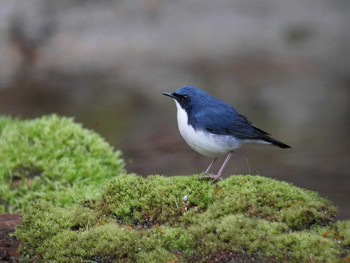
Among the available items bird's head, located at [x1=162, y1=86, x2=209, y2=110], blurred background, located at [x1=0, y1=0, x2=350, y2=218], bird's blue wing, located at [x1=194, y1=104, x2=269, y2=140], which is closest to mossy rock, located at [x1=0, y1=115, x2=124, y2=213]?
bird's head, located at [x1=162, y1=86, x2=209, y2=110]

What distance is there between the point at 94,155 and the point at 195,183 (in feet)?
10.7

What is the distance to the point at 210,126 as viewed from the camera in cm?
563

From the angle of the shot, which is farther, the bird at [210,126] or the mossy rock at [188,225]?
the bird at [210,126]

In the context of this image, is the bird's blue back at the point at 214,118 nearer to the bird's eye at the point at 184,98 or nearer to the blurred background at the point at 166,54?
the bird's eye at the point at 184,98

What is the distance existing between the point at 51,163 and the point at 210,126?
8.92 feet

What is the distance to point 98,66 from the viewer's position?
46.3ft

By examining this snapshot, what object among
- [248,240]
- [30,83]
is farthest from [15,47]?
[248,240]

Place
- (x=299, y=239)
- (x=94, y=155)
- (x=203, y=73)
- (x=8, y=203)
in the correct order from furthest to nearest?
1. (x=203, y=73)
2. (x=94, y=155)
3. (x=8, y=203)
4. (x=299, y=239)

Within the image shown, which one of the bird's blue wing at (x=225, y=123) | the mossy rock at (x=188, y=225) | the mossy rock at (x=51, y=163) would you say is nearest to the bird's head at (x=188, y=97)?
the bird's blue wing at (x=225, y=123)

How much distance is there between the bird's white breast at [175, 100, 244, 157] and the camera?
562cm

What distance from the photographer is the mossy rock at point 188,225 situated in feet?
14.6

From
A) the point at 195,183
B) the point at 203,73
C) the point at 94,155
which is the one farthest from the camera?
the point at 203,73

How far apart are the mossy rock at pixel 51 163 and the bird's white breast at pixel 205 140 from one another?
5.58 ft

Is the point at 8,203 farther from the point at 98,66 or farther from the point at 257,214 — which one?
the point at 98,66
